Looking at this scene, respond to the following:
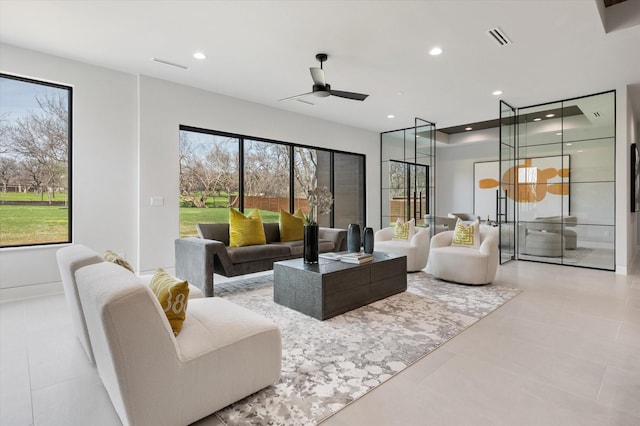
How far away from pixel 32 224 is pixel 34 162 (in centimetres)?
76

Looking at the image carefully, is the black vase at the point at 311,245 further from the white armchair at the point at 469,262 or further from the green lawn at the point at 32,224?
the green lawn at the point at 32,224

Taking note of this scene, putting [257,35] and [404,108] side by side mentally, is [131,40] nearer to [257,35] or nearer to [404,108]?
[257,35]

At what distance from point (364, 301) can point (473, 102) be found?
4.46m

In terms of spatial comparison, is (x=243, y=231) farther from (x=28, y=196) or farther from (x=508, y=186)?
(x=508, y=186)

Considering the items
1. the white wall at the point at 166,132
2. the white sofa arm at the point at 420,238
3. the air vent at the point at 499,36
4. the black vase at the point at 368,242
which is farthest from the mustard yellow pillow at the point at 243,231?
the air vent at the point at 499,36

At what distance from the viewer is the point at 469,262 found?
4344mm

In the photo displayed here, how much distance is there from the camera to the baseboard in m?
3.85

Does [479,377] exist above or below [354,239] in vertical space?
below

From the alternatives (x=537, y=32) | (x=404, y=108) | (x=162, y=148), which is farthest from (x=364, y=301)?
(x=404, y=108)

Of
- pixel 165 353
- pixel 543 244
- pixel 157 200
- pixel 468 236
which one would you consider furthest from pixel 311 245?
pixel 543 244

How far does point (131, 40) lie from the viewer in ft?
12.1

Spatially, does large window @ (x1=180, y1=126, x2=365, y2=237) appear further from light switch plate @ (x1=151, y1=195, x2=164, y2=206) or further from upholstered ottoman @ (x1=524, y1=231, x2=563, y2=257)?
upholstered ottoman @ (x1=524, y1=231, x2=563, y2=257)

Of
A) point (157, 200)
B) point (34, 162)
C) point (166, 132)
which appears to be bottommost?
point (157, 200)

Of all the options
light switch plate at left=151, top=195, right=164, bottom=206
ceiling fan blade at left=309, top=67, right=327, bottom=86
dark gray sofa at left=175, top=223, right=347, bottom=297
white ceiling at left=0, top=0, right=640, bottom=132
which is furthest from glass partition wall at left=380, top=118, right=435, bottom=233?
light switch plate at left=151, top=195, right=164, bottom=206
